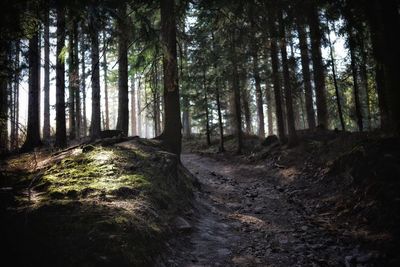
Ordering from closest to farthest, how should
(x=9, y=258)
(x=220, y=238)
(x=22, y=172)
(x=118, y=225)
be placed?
(x=9, y=258)
(x=118, y=225)
(x=220, y=238)
(x=22, y=172)

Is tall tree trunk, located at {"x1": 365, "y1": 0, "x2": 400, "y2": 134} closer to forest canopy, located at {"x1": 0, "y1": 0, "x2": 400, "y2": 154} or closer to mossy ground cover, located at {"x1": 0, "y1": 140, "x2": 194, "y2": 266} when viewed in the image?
forest canopy, located at {"x1": 0, "y1": 0, "x2": 400, "y2": 154}

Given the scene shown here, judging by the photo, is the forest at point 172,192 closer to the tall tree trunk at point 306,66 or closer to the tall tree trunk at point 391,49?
the tall tree trunk at point 391,49

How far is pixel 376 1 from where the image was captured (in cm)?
907

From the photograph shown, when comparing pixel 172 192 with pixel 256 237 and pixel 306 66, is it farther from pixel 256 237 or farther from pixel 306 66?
pixel 306 66

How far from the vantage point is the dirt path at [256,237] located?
21.2 ft

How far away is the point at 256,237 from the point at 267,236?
0.27 meters

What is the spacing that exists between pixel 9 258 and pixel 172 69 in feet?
22.9

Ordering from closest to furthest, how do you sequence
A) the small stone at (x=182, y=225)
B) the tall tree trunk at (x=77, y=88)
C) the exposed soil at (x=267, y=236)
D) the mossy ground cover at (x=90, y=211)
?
the mossy ground cover at (x=90, y=211) < the exposed soil at (x=267, y=236) < the small stone at (x=182, y=225) < the tall tree trunk at (x=77, y=88)

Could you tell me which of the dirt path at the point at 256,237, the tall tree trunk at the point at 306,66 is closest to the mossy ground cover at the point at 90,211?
the dirt path at the point at 256,237

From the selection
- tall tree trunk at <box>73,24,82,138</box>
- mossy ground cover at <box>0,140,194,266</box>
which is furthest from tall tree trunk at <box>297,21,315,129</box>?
mossy ground cover at <box>0,140,194,266</box>

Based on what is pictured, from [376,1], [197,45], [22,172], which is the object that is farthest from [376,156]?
[197,45]

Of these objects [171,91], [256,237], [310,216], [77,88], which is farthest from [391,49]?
[77,88]

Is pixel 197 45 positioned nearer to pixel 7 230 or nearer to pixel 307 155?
pixel 307 155

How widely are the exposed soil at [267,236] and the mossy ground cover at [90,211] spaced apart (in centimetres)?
77
